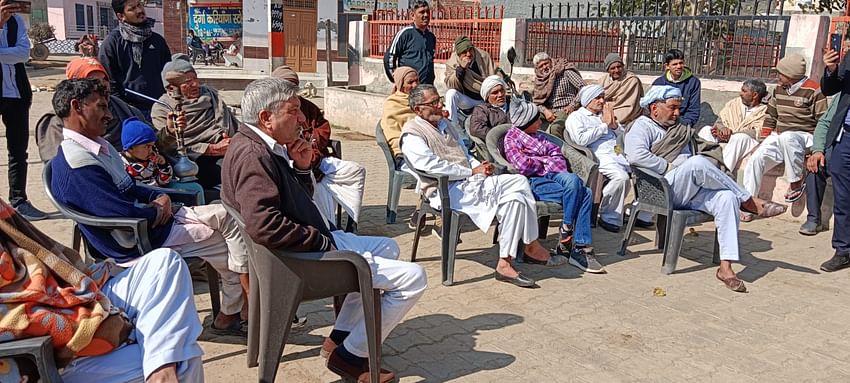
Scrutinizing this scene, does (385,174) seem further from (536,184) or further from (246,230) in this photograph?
(246,230)

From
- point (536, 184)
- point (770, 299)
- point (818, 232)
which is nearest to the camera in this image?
point (770, 299)

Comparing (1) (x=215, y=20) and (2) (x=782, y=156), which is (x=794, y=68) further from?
(1) (x=215, y=20)

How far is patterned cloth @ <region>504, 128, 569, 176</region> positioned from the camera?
5.33 m

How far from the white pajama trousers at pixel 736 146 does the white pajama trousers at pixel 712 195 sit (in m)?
1.99

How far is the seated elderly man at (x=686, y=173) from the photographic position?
4.99 metres

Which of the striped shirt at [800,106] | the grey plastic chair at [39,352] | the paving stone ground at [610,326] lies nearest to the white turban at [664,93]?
the paving stone ground at [610,326]

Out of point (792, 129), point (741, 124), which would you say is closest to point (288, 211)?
point (792, 129)

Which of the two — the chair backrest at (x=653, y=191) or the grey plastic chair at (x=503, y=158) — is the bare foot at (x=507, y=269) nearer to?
the grey plastic chair at (x=503, y=158)

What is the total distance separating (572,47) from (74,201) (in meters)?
8.29

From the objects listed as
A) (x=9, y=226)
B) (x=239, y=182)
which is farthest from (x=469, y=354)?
(x=9, y=226)

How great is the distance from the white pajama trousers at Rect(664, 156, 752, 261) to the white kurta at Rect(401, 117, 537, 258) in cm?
122

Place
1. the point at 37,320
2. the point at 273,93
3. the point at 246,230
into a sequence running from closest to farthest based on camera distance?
the point at 37,320
the point at 246,230
the point at 273,93

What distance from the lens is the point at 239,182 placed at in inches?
118

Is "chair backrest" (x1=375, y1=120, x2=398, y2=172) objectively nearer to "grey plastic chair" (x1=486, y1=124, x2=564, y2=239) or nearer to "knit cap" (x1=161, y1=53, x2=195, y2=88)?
"grey plastic chair" (x1=486, y1=124, x2=564, y2=239)
